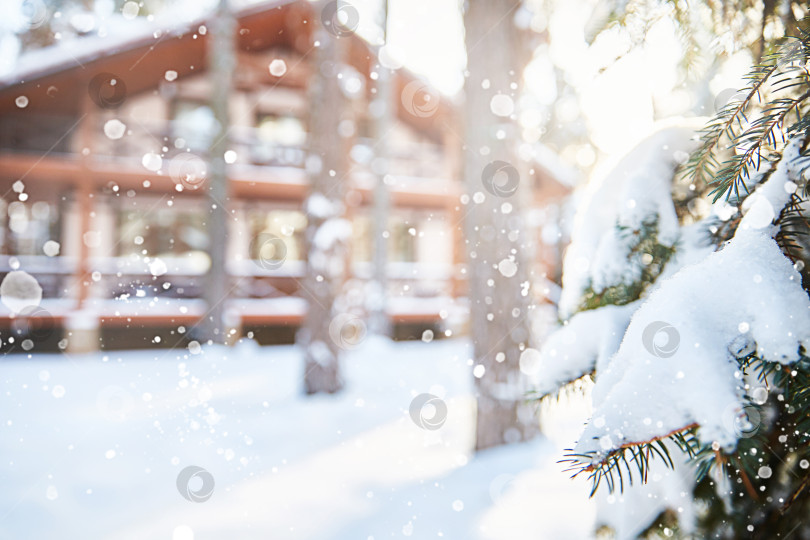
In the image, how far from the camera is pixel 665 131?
1574mm

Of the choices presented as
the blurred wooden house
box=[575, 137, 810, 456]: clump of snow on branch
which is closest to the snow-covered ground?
box=[575, 137, 810, 456]: clump of snow on branch

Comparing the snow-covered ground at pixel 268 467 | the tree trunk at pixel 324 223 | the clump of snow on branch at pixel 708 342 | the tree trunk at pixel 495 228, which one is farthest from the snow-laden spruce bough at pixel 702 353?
the tree trunk at pixel 324 223

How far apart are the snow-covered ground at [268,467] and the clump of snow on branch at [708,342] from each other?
1.15 metres

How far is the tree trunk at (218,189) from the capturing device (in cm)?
990

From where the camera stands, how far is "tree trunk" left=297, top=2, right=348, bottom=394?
6.22 metres

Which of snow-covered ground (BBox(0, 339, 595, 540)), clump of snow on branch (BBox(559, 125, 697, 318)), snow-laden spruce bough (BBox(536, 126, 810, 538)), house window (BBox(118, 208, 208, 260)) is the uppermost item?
house window (BBox(118, 208, 208, 260))

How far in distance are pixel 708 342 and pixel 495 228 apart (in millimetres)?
3304

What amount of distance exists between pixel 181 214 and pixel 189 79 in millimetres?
3987

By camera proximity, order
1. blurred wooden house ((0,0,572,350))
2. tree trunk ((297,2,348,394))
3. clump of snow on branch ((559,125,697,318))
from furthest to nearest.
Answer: blurred wooden house ((0,0,572,350)) < tree trunk ((297,2,348,394)) < clump of snow on branch ((559,125,697,318))

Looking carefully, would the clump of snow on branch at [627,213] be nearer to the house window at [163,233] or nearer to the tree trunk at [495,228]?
the tree trunk at [495,228]

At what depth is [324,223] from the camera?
624 centimetres

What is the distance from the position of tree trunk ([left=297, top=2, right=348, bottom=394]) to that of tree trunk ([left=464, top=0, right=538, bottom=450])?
2.51 m

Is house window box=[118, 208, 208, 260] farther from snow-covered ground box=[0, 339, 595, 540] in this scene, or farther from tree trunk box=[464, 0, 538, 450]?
tree trunk box=[464, 0, 538, 450]

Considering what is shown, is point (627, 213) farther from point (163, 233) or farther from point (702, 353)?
point (163, 233)
